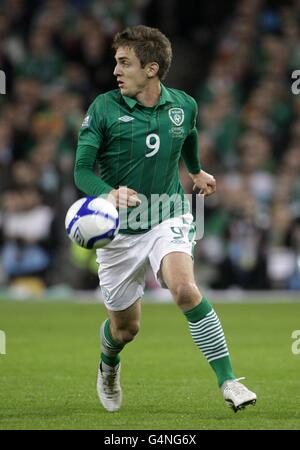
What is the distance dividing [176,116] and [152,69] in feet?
1.26

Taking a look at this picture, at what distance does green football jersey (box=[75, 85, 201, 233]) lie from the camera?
785cm

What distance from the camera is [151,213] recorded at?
8000 mm

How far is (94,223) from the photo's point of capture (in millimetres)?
7258

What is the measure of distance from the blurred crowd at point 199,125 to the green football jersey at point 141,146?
10706mm

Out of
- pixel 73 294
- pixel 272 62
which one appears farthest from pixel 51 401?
pixel 272 62

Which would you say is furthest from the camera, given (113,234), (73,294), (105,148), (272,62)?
(272,62)

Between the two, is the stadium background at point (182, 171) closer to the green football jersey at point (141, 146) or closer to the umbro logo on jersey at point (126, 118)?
the green football jersey at point (141, 146)

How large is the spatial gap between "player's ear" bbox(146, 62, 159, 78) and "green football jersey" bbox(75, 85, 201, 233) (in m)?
0.20

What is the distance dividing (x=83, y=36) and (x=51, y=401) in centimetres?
1390

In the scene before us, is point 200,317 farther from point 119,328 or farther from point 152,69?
point 152,69

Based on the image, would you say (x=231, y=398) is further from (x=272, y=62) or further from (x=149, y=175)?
(x=272, y=62)

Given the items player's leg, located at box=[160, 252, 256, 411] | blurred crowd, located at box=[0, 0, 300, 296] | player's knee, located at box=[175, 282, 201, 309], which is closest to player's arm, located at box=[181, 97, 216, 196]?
player's leg, located at box=[160, 252, 256, 411]

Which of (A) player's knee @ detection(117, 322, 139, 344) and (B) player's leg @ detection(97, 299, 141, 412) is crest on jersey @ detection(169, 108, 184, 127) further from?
(A) player's knee @ detection(117, 322, 139, 344)

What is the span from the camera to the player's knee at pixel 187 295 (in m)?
7.49
